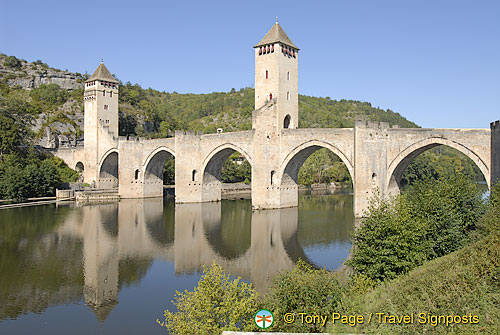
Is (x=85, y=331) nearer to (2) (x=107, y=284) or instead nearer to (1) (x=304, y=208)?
(2) (x=107, y=284)

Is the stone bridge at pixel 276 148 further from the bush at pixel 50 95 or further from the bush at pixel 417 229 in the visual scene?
the bush at pixel 50 95

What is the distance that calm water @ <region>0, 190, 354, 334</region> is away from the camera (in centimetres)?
1436

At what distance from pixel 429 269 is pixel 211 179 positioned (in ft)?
104

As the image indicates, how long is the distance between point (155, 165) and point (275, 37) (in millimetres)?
20375

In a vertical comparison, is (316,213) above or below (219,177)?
below

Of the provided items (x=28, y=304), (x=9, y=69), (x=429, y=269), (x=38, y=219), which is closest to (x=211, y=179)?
(x=38, y=219)

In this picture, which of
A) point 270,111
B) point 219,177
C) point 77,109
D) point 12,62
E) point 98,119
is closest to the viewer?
point 270,111

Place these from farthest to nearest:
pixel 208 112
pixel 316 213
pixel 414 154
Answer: pixel 208 112, pixel 316 213, pixel 414 154

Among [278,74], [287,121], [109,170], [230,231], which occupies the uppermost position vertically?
[278,74]

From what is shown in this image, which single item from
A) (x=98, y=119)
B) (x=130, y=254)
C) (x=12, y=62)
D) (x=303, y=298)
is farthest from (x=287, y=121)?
(x=12, y=62)

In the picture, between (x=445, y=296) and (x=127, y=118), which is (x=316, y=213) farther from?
(x=127, y=118)

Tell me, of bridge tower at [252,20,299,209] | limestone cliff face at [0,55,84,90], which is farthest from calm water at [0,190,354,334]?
limestone cliff face at [0,55,84,90]

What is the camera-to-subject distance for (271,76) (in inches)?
1416

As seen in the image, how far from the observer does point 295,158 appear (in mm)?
35656
